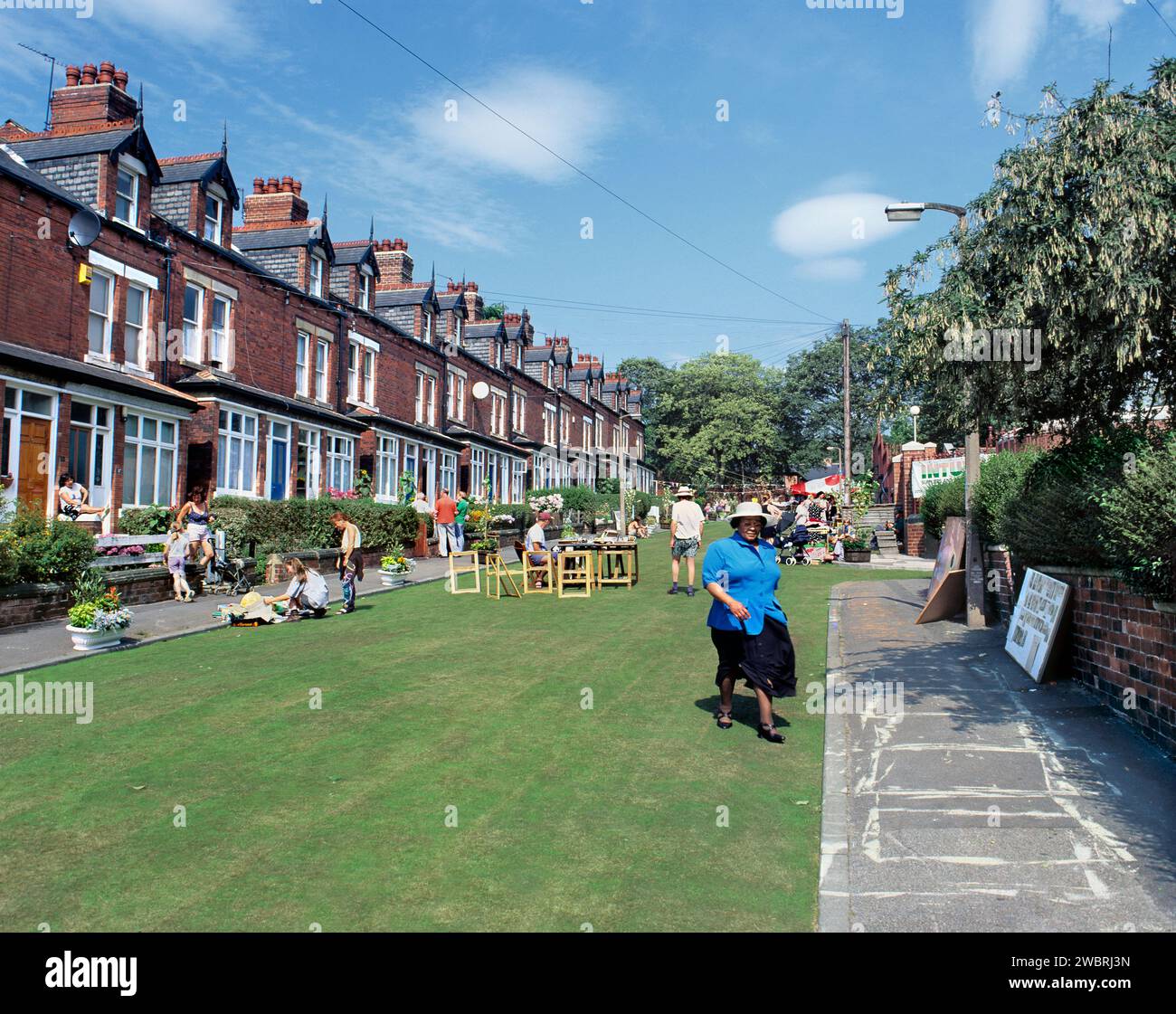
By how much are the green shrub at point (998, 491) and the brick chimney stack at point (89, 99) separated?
64.7ft

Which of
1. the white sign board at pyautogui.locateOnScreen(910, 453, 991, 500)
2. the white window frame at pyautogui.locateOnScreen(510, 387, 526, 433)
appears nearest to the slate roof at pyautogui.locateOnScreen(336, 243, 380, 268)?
the white window frame at pyautogui.locateOnScreen(510, 387, 526, 433)

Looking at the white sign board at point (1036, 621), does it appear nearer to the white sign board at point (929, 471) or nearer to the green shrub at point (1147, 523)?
the green shrub at point (1147, 523)

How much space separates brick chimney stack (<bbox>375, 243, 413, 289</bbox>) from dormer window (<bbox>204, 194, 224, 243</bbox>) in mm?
12425

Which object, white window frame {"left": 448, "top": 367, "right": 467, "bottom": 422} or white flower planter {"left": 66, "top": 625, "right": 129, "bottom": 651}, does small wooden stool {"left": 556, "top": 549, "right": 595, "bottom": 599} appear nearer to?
white flower planter {"left": 66, "top": 625, "right": 129, "bottom": 651}

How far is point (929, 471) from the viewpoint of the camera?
2942cm

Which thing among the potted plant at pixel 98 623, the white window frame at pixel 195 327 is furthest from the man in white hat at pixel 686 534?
the white window frame at pixel 195 327

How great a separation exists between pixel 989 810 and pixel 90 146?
2130 centimetres

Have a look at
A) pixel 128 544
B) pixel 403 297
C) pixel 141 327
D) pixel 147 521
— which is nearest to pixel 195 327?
pixel 141 327

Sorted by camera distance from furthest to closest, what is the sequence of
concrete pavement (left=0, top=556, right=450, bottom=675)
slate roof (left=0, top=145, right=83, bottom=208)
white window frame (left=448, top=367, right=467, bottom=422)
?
white window frame (left=448, top=367, right=467, bottom=422) < slate roof (left=0, top=145, right=83, bottom=208) < concrete pavement (left=0, top=556, right=450, bottom=675)

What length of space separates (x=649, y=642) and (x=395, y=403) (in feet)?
75.0

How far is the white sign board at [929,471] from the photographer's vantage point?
2809 cm

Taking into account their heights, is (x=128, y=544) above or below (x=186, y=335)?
A: below

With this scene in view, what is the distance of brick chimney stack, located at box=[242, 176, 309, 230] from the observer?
28.2 m

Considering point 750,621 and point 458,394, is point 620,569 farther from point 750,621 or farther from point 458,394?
point 458,394
